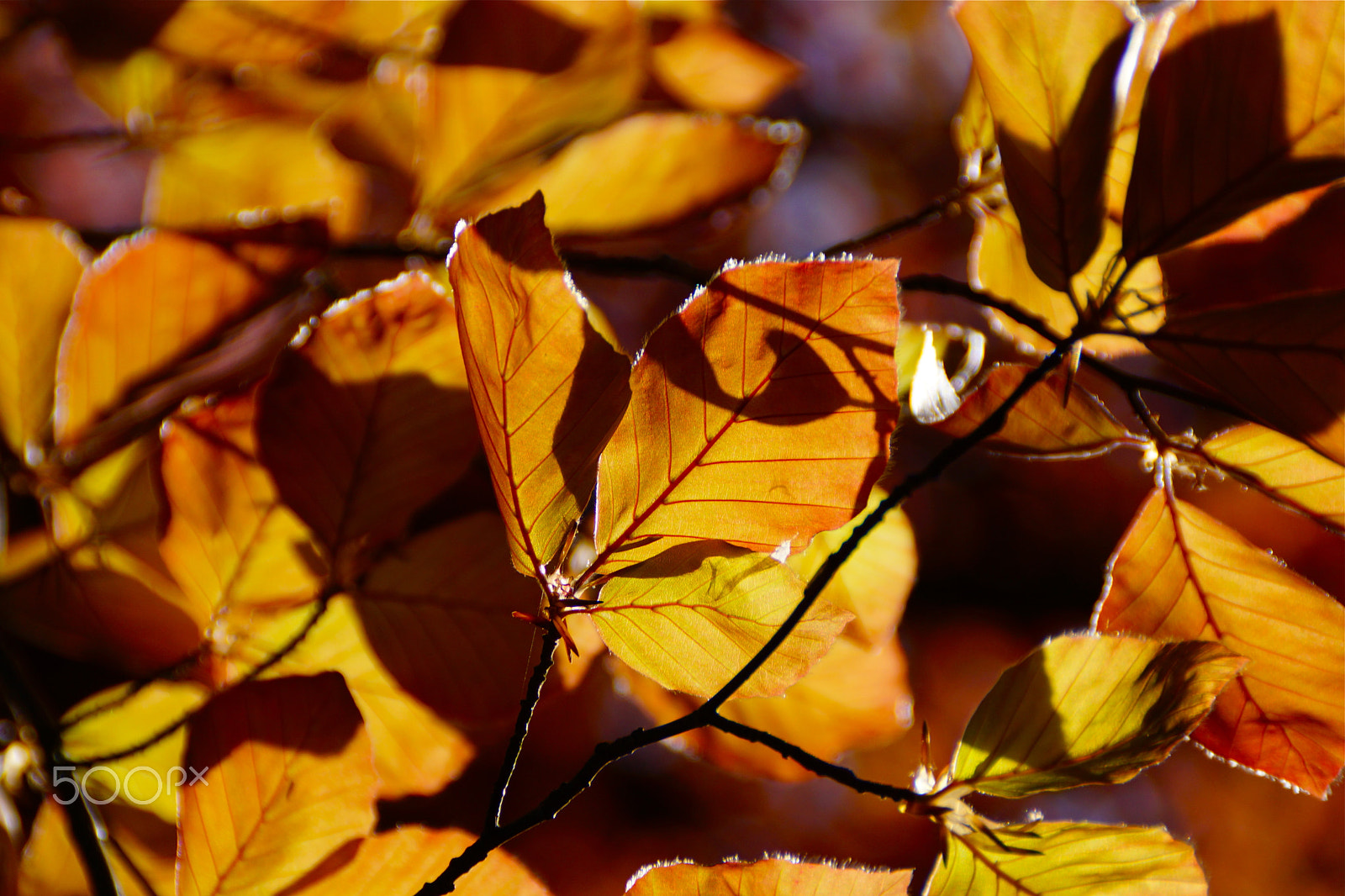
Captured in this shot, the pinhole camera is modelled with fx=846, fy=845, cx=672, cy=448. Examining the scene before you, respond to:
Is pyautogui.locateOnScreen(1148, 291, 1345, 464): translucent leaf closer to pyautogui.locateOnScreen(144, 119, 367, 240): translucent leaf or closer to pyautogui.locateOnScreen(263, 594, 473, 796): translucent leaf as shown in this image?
pyautogui.locateOnScreen(263, 594, 473, 796): translucent leaf

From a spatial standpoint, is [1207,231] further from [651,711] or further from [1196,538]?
[651,711]

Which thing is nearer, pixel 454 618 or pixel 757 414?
pixel 757 414

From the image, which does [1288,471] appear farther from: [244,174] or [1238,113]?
[244,174]

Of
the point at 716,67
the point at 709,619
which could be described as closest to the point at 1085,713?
the point at 709,619

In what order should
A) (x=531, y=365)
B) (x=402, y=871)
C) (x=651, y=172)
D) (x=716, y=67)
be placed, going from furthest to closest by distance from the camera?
(x=716, y=67)
(x=651, y=172)
(x=402, y=871)
(x=531, y=365)

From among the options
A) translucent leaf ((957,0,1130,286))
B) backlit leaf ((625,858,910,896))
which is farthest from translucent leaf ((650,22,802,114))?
backlit leaf ((625,858,910,896))

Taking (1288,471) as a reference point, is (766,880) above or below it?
below

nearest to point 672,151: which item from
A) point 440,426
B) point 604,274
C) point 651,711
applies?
point 604,274
